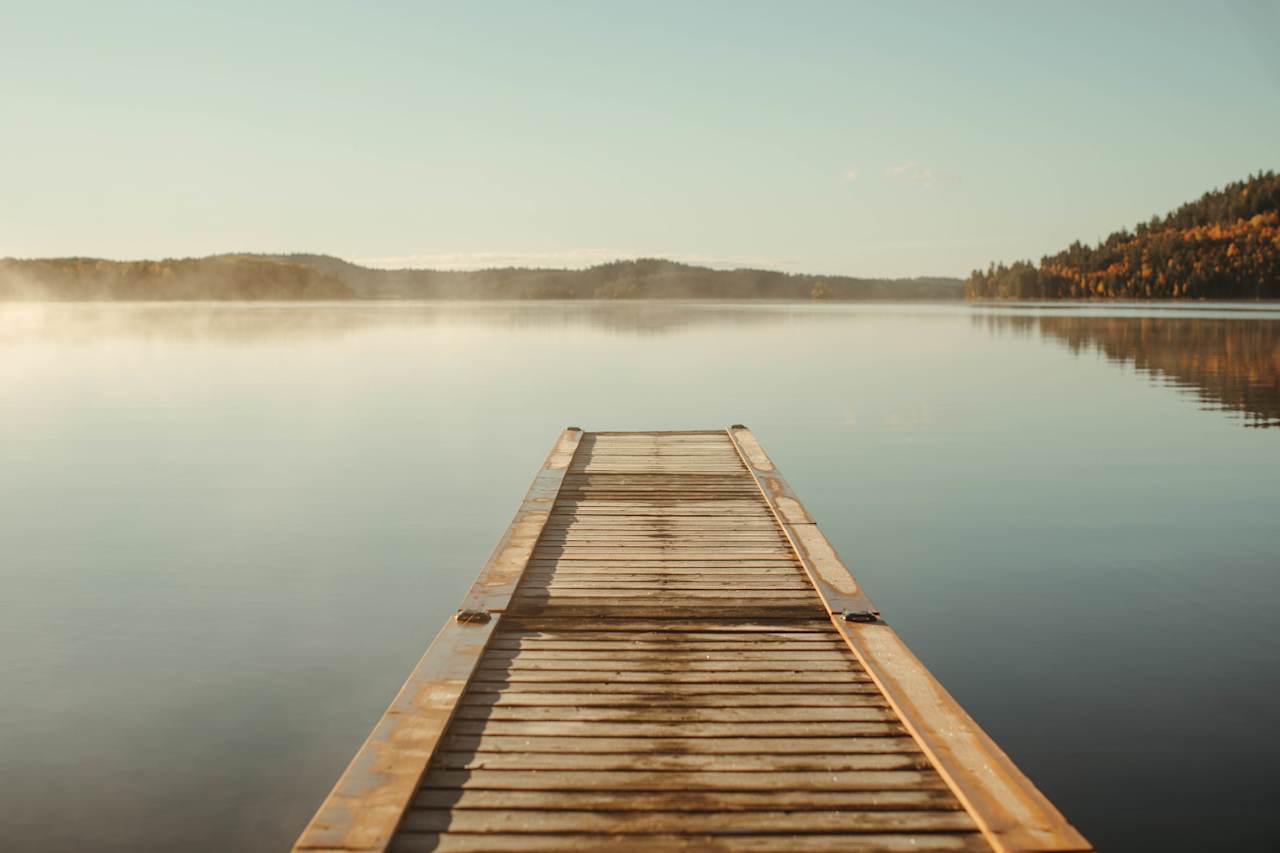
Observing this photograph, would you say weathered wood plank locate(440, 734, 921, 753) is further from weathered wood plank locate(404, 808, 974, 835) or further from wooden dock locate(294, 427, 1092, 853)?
weathered wood plank locate(404, 808, 974, 835)

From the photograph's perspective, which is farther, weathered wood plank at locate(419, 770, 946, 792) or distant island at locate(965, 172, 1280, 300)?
distant island at locate(965, 172, 1280, 300)

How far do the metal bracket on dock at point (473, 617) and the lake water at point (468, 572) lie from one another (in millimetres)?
1104

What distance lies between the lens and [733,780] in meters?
4.34

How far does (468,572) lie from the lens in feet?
34.8

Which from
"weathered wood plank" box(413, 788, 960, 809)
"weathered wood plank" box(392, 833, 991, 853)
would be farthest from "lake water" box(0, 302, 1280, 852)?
"weathered wood plank" box(392, 833, 991, 853)

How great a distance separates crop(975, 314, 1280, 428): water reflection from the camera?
80.7 feet

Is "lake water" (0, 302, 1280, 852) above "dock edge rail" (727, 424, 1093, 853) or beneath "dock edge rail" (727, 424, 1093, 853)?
beneath

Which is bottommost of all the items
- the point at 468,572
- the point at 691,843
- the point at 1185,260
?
the point at 468,572

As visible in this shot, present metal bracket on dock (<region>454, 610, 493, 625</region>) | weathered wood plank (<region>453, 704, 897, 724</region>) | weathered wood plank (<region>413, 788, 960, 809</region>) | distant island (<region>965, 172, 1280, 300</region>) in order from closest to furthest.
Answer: weathered wood plank (<region>413, 788, 960, 809</region>)
weathered wood plank (<region>453, 704, 897, 724</region>)
metal bracket on dock (<region>454, 610, 493, 625</region>)
distant island (<region>965, 172, 1280, 300</region>)

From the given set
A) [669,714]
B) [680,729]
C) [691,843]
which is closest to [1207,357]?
[669,714]

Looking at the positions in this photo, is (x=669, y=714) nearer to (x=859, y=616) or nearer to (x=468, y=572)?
(x=859, y=616)

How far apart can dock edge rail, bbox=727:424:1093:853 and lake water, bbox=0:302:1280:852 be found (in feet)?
3.82

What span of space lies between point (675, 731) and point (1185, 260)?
558 ft

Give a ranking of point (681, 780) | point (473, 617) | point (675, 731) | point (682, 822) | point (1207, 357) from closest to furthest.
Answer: point (682, 822), point (681, 780), point (675, 731), point (473, 617), point (1207, 357)
